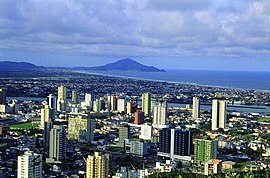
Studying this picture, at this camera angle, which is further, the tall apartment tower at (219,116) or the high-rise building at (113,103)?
the high-rise building at (113,103)

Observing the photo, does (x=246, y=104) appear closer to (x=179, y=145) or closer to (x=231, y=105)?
(x=231, y=105)

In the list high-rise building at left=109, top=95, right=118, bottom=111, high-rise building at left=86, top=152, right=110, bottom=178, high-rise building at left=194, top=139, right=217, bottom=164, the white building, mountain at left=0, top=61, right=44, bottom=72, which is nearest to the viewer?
high-rise building at left=86, top=152, right=110, bottom=178

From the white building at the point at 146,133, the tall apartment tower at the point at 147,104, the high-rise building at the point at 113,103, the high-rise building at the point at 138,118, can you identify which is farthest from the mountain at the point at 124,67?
the white building at the point at 146,133

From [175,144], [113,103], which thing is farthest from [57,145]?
[113,103]

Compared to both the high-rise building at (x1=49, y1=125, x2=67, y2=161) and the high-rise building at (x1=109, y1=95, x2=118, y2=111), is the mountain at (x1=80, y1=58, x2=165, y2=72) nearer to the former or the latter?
the high-rise building at (x1=109, y1=95, x2=118, y2=111)

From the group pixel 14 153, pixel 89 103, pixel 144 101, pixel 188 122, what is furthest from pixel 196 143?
pixel 89 103

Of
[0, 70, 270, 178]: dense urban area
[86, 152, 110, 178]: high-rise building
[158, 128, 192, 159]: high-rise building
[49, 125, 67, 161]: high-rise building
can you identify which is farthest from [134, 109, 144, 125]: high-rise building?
[86, 152, 110, 178]: high-rise building

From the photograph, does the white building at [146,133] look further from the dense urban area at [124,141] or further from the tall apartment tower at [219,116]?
the tall apartment tower at [219,116]
